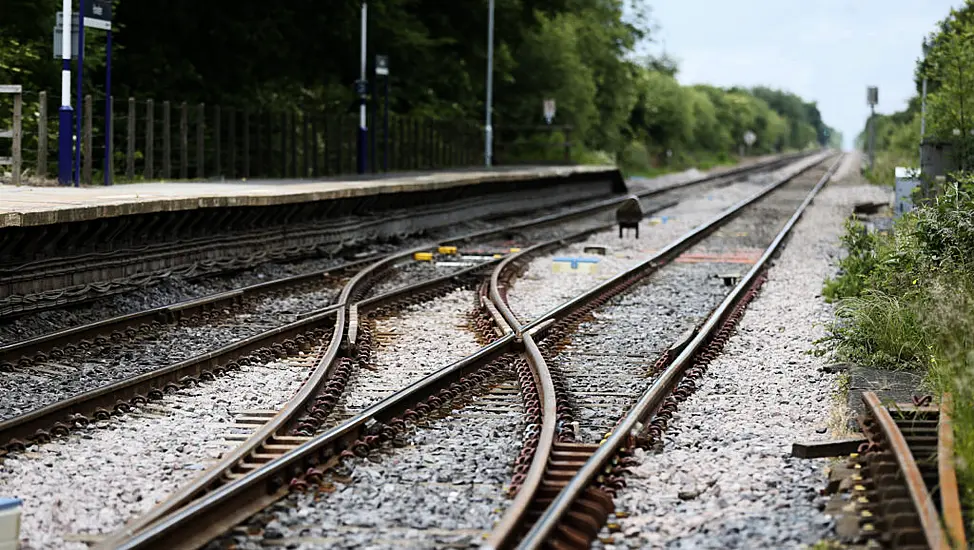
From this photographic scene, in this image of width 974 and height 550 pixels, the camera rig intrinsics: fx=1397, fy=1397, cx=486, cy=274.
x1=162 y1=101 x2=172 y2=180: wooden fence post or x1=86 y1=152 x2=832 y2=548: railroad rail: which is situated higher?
x1=162 y1=101 x2=172 y2=180: wooden fence post

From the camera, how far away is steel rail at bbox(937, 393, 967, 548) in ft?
16.7

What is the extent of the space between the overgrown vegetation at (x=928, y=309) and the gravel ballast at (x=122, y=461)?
3681 millimetres

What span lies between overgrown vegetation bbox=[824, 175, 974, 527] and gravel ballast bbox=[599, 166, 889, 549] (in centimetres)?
43

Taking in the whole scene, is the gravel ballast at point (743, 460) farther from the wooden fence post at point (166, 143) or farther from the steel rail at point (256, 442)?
the wooden fence post at point (166, 143)

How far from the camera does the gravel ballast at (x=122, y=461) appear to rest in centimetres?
609

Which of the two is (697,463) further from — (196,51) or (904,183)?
(196,51)

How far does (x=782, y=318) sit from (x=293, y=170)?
1765cm

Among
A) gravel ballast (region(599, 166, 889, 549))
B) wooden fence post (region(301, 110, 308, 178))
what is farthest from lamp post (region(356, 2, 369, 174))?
gravel ballast (region(599, 166, 889, 549))

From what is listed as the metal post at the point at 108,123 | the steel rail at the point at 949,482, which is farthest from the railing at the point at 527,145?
the steel rail at the point at 949,482

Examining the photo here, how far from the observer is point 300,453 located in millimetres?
6809

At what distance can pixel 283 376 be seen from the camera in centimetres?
974

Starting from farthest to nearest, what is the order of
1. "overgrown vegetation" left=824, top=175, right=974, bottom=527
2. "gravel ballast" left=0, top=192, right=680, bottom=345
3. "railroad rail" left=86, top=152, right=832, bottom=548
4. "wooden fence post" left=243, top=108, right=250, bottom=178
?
"wooden fence post" left=243, top=108, right=250, bottom=178 < "gravel ballast" left=0, top=192, right=680, bottom=345 < "overgrown vegetation" left=824, top=175, right=974, bottom=527 < "railroad rail" left=86, top=152, right=832, bottom=548

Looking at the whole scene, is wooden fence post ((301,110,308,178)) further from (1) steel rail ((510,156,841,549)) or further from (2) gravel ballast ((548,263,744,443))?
(1) steel rail ((510,156,841,549))

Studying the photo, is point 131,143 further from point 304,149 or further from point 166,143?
point 304,149
